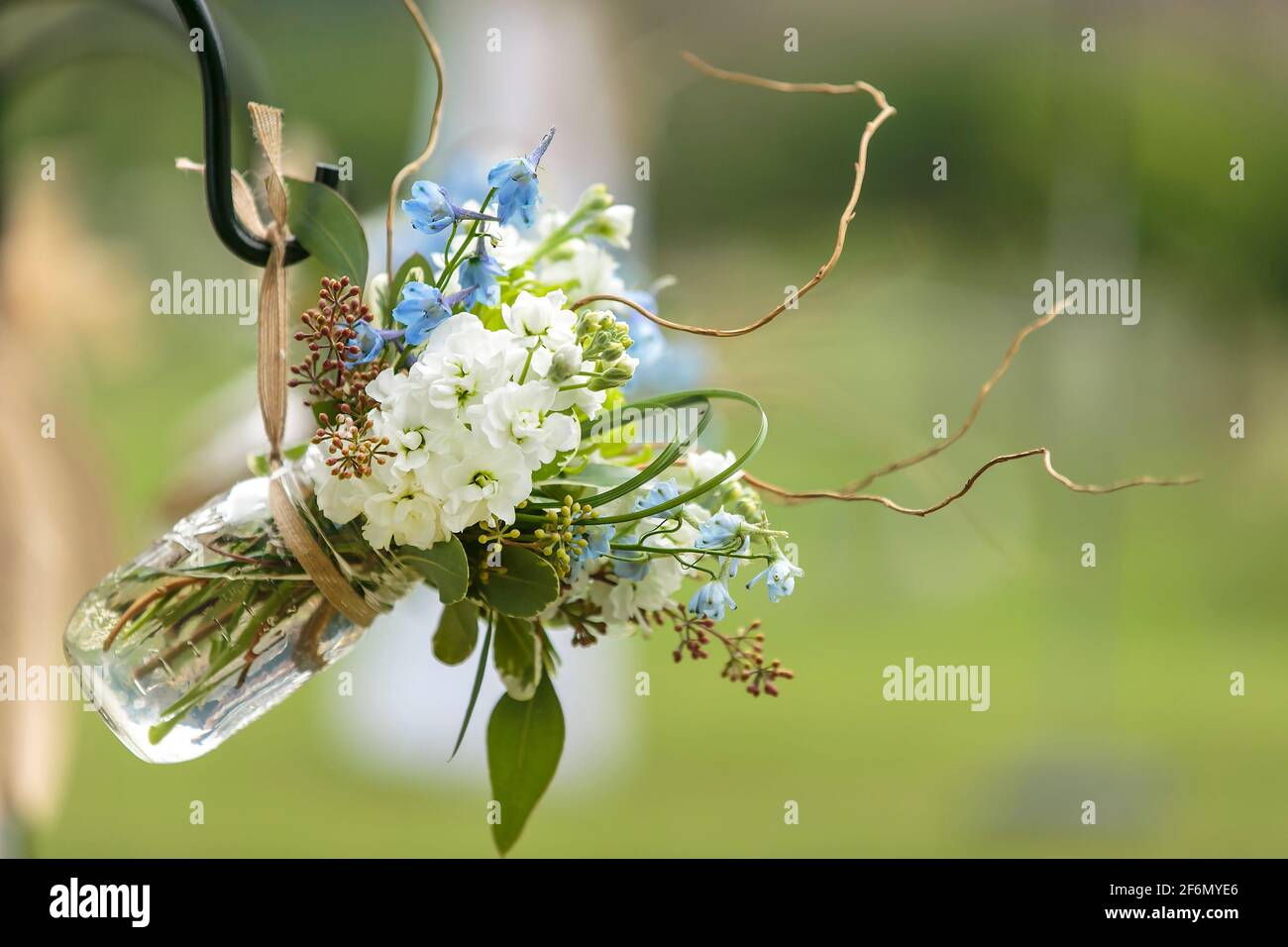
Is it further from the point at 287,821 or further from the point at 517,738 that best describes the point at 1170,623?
the point at 517,738

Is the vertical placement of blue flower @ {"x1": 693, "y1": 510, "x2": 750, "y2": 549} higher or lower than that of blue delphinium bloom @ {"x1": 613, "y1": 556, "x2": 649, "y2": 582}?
higher

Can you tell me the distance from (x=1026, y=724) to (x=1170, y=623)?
210cm

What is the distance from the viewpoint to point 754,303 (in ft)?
19.5

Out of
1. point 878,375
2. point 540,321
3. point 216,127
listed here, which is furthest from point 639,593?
point 878,375

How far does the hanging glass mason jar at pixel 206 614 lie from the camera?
464 millimetres

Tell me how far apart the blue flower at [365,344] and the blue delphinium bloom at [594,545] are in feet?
0.35

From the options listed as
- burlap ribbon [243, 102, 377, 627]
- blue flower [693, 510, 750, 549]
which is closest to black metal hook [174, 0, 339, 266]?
burlap ribbon [243, 102, 377, 627]

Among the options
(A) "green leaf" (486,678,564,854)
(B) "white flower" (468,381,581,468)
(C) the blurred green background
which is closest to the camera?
(B) "white flower" (468,381,581,468)

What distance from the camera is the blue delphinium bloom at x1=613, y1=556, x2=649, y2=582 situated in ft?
1.51

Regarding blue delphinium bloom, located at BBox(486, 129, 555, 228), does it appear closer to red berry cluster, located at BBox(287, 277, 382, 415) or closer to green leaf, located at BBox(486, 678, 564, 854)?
red berry cluster, located at BBox(287, 277, 382, 415)

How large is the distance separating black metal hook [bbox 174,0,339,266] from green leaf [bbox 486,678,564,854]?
0.75 ft

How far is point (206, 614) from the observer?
0.47m

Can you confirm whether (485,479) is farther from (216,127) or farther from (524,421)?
(216,127)

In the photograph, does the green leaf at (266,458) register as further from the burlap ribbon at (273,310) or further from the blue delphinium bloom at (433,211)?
the blue delphinium bloom at (433,211)
